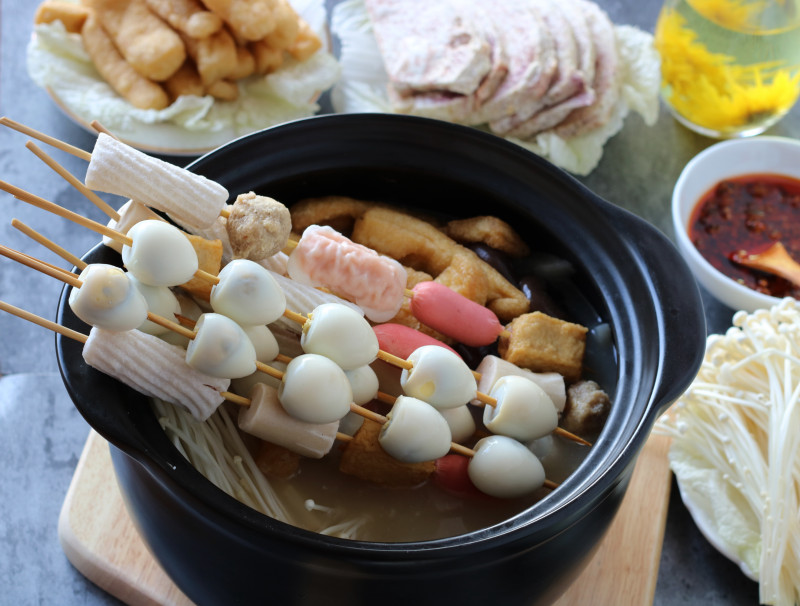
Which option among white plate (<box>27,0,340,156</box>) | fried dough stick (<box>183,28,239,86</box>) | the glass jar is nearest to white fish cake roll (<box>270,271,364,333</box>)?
white plate (<box>27,0,340,156</box>)

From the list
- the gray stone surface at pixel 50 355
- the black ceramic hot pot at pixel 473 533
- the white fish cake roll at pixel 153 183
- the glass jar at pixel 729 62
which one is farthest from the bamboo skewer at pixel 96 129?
the glass jar at pixel 729 62

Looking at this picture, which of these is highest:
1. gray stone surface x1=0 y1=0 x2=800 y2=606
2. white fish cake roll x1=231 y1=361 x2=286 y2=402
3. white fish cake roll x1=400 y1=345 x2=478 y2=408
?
white fish cake roll x1=400 y1=345 x2=478 y2=408

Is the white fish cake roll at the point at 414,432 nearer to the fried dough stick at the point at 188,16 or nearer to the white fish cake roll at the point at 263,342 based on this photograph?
the white fish cake roll at the point at 263,342

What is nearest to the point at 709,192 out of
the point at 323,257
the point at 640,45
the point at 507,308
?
the point at 640,45

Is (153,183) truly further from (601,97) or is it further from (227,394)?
(601,97)

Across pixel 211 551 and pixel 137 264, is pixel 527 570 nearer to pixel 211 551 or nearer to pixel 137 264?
pixel 211 551

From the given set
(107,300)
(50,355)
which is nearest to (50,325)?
(107,300)

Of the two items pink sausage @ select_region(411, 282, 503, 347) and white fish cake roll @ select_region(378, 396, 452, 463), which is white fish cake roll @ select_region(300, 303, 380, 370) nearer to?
white fish cake roll @ select_region(378, 396, 452, 463)
